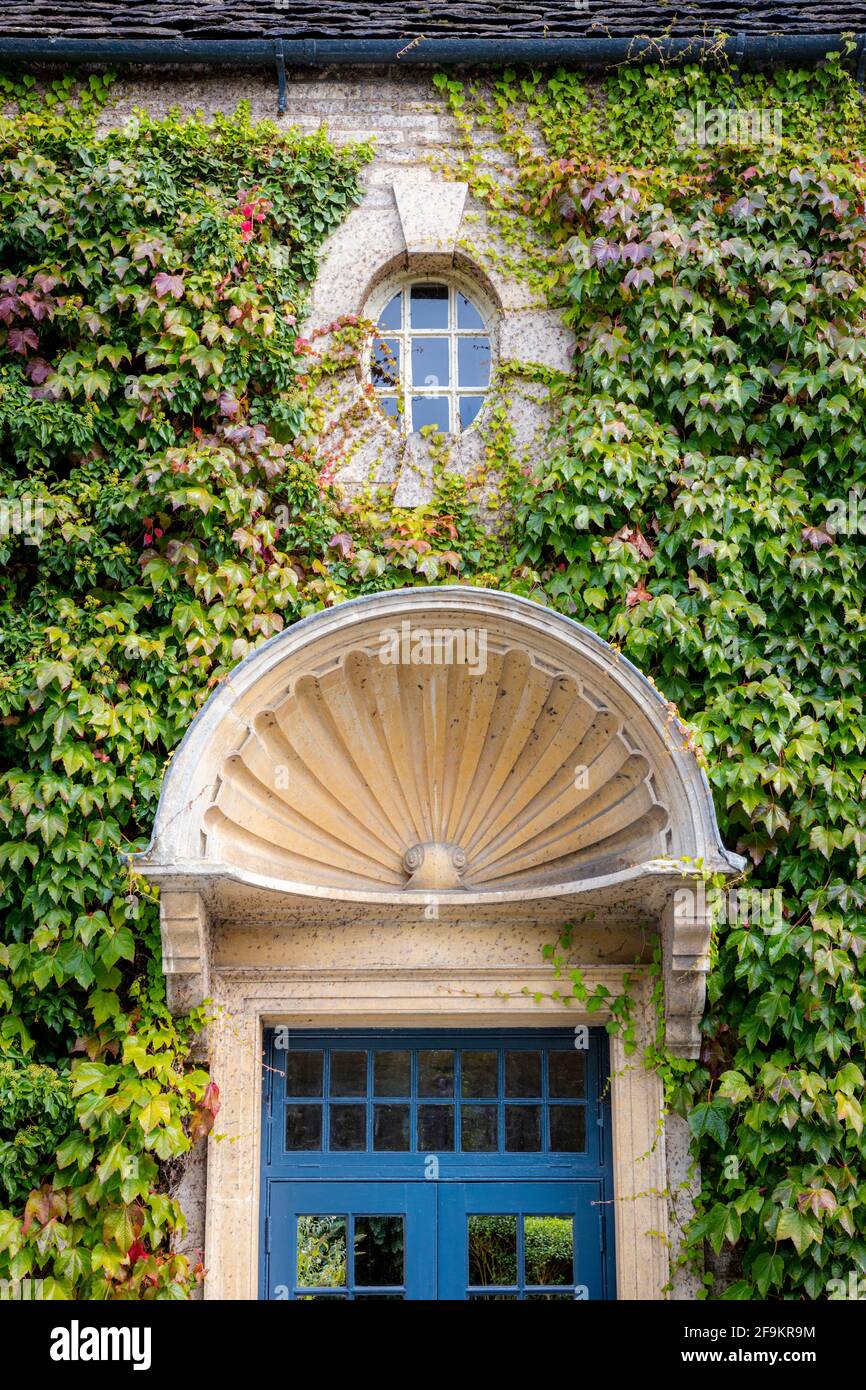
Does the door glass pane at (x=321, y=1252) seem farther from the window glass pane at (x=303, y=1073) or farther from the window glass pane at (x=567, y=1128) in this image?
the window glass pane at (x=567, y=1128)

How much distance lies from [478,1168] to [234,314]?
3826mm

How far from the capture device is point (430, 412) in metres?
6.71

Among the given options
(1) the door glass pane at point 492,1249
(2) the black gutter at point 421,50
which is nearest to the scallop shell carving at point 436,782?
(1) the door glass pane at point 492,1249

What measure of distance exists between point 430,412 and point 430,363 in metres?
0.26

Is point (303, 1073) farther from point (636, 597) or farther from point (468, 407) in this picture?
point (468, 407)

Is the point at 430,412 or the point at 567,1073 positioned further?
the point at 430,412

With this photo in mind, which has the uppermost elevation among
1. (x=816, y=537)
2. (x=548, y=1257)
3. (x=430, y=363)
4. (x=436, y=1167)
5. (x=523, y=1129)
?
(x=430, y=363)

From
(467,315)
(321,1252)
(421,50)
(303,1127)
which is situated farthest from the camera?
(467,315)

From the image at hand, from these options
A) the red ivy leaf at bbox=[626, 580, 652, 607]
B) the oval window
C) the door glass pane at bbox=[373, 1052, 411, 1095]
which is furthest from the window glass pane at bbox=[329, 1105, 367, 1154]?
the oval window

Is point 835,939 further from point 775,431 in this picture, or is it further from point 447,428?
point 447,428

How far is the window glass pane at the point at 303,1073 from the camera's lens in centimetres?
614

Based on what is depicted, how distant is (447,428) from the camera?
21.9 ft

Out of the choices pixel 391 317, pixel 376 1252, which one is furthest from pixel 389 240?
pixel 376 1252

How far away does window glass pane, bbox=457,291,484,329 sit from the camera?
6.84m
